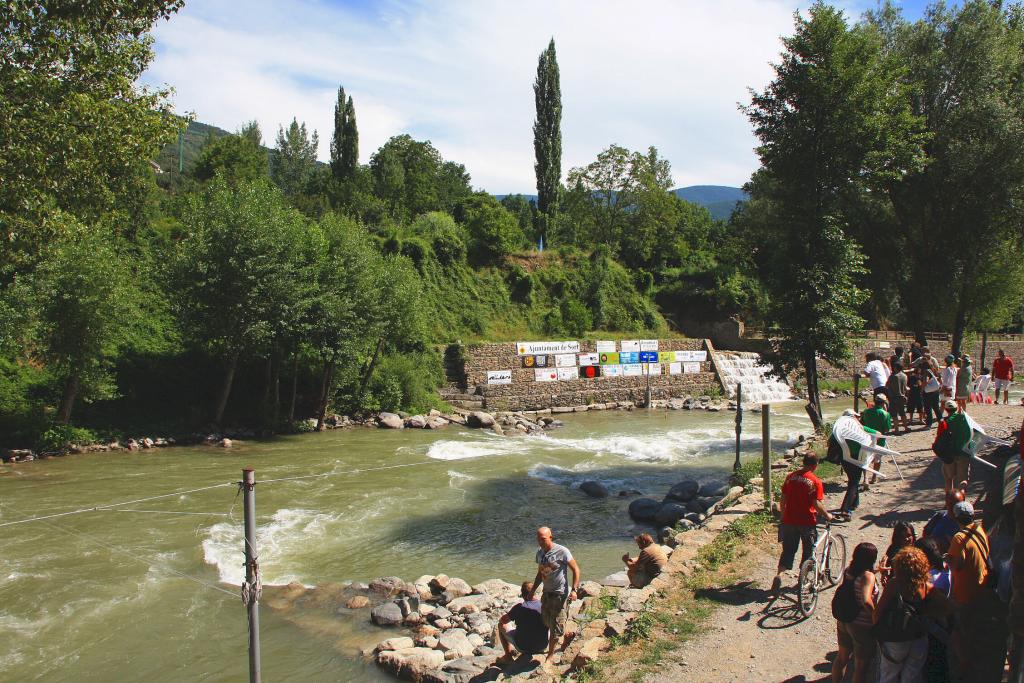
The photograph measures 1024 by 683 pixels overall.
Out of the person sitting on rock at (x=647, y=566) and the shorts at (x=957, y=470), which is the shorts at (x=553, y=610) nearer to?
the person sitting on rock at (x=647, y=566)

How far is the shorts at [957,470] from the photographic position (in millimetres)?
9852

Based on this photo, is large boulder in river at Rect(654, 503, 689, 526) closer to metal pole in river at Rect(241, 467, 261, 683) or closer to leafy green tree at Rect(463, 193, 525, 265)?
metal pole in river at Rect(241, 467, 261, 683)

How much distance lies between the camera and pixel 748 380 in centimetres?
3719

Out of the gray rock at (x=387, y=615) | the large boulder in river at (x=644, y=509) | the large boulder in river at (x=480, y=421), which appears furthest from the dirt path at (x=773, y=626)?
the large boulder in river at (x=480, y=421)

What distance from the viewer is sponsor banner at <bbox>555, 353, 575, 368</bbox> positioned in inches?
1331

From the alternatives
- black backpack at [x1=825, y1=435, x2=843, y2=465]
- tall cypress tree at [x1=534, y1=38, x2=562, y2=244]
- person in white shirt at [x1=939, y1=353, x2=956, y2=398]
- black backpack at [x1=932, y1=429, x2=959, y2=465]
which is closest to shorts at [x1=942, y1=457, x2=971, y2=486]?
black backpack at [x1=932, y1=429, x2=959, y2=465]

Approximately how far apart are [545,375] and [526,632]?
25.7 metres


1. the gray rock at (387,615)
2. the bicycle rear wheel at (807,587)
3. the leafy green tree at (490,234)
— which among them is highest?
the leafy green tree at (490,234)

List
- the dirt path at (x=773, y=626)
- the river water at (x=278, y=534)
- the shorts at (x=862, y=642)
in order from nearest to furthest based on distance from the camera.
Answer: the shorts at (x=862, y=642), the dirt path at (x=773, y=626), the river water at (x=278, y=534)

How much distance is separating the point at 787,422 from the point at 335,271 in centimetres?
1868

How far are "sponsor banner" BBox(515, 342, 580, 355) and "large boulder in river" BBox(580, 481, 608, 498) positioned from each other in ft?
54.5

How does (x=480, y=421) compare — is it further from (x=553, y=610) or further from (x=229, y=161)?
(x=229, y=161)

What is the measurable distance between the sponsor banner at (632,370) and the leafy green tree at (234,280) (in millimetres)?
17981

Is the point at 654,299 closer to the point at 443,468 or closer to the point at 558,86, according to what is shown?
the point at 558,86
